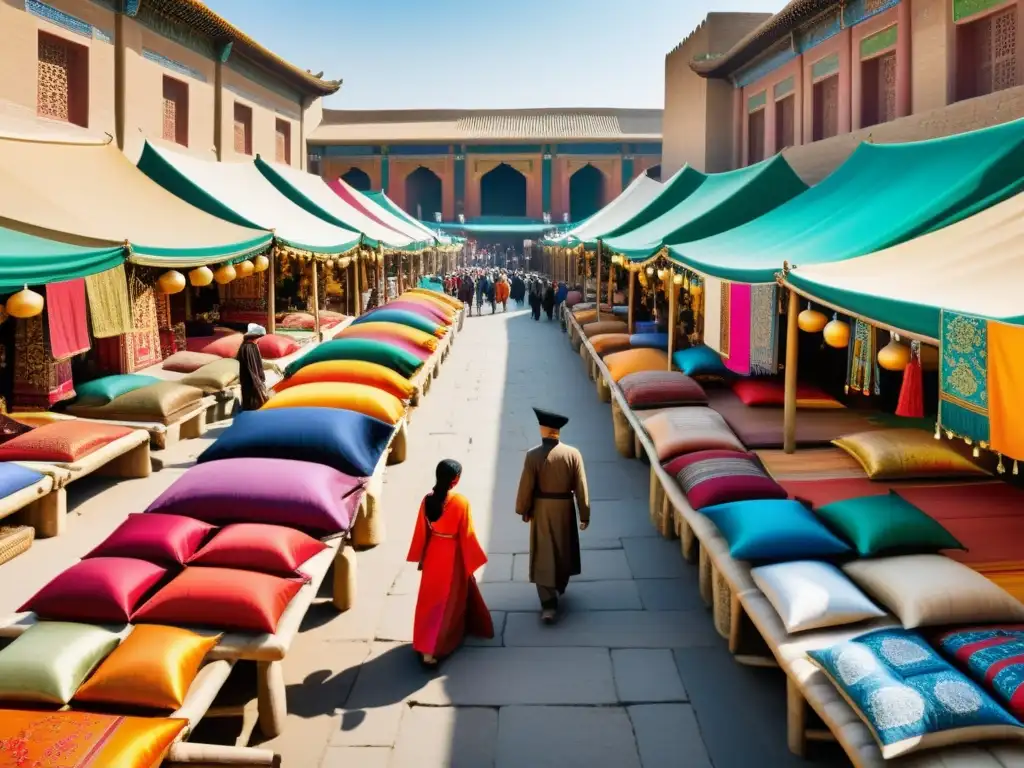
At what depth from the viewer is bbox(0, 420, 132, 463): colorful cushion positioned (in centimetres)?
672

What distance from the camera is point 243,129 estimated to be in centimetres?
2188

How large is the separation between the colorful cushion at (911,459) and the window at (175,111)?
51.1ft

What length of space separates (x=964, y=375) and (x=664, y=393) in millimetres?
4090

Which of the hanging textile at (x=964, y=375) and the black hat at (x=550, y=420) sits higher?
the hanging textile at (x=964, y=375)

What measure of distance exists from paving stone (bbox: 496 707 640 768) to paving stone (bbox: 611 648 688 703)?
0.63ft

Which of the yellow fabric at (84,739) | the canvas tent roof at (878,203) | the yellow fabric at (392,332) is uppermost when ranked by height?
the canvas tent roof at (878,203)

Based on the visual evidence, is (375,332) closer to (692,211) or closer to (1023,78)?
(692,211)

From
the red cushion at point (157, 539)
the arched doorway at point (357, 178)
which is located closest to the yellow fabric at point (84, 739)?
the red cushion at point (157, 539)

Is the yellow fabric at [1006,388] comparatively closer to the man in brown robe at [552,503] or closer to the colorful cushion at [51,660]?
the man in brown robe at [552,503]

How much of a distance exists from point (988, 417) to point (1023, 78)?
7.20 m

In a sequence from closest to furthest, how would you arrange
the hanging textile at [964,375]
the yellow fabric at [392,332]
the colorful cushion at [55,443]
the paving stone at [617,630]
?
the hanging textile at [964,375]
the paving stone at [617,630]
the colorful cushion at [55,443]
the yellow fabric at [392,332]

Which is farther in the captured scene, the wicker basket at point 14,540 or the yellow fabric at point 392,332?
the yellow fabric at point 392,332

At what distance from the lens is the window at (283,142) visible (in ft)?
80.6

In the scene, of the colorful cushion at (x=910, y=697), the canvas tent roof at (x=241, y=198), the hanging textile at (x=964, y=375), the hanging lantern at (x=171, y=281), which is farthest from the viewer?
the canvas tent roof at (x=241, y=198)
